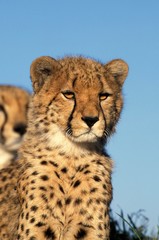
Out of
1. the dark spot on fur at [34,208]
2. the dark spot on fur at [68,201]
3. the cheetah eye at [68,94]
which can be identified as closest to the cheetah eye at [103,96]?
the cheetah eye at [68,94]

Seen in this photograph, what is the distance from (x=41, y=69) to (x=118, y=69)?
19.8 inches

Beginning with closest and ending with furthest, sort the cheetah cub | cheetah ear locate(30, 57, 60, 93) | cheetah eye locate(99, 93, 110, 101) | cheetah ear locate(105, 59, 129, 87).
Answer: the cheetah cub → cheetah eye locate(99, 93, 110, 101) → cheetah ear locate(30, 57, 60, 93) → cheetah ear locate(105, 59, 129, 87)

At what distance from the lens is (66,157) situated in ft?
12.1

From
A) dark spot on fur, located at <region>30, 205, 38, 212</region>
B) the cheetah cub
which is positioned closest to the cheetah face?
the cheetah cub

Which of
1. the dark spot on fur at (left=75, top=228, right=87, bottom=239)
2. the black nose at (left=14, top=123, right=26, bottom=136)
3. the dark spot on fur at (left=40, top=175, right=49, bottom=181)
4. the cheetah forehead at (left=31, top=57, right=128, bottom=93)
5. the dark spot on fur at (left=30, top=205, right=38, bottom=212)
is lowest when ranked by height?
the black nose at (left=14, top=123, right=26, bottom=136)

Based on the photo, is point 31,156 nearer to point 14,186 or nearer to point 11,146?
point 14,186

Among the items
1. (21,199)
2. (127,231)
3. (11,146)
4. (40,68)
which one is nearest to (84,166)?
(21,199)

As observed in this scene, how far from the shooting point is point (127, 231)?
18.2 feet

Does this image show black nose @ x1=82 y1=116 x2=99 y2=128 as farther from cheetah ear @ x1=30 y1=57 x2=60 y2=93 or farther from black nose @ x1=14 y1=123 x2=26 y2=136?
black nose @ x1=14 y1=123 x2=26 y2=136

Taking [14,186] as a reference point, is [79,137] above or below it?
above

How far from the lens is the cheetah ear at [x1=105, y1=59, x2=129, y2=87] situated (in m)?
4.01

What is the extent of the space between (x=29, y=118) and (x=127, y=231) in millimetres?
2147

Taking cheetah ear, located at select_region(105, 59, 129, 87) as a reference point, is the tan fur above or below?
below

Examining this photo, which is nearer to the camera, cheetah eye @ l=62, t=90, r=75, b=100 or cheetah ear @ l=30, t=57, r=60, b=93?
cheetah eye @ l=62, t=90, r=75, b=100
